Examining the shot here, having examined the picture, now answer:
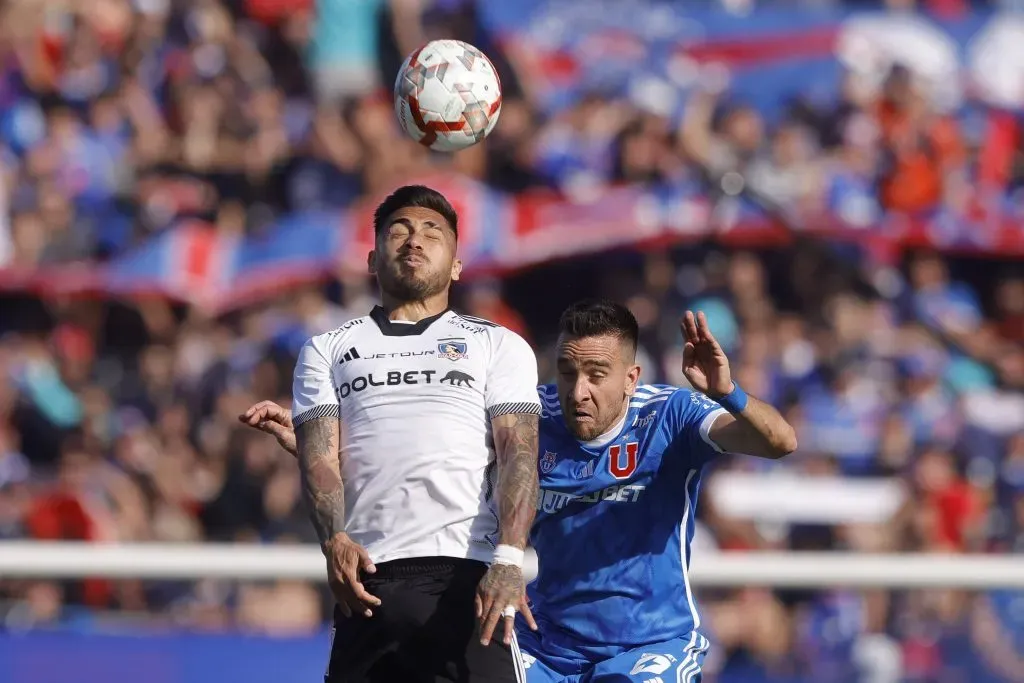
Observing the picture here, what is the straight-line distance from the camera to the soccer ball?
6.12 m

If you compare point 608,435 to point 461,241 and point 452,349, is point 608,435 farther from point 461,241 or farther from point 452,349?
point 461,241

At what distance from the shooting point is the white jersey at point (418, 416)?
16.0 ft

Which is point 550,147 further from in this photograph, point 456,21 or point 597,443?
point 597,443

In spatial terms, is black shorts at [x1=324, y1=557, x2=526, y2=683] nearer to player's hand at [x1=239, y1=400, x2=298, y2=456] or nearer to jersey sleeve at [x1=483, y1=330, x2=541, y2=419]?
jersey sleeve at [x1=483, y1=330, x2=541, y2=419]

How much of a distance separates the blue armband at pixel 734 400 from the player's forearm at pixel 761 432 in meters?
0.02

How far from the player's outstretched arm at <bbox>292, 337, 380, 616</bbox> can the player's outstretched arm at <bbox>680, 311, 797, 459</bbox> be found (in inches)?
46.8

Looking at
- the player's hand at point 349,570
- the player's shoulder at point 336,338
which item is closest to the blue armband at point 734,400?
the player's shoulder at point 336,338

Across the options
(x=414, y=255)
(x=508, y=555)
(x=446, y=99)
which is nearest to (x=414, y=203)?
(x=414, y=255)

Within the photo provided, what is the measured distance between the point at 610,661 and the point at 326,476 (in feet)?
4.94

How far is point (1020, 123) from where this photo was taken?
13.9m

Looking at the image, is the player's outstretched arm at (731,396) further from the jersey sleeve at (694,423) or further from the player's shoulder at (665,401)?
the player's shoulder at (665,401)

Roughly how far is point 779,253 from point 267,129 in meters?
4.31

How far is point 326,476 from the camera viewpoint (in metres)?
4.91

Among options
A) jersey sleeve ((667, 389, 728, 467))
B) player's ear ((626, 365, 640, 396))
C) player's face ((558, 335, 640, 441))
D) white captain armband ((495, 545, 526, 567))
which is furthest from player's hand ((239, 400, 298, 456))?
jersey sleeve ((667, 389, 728, 467))
